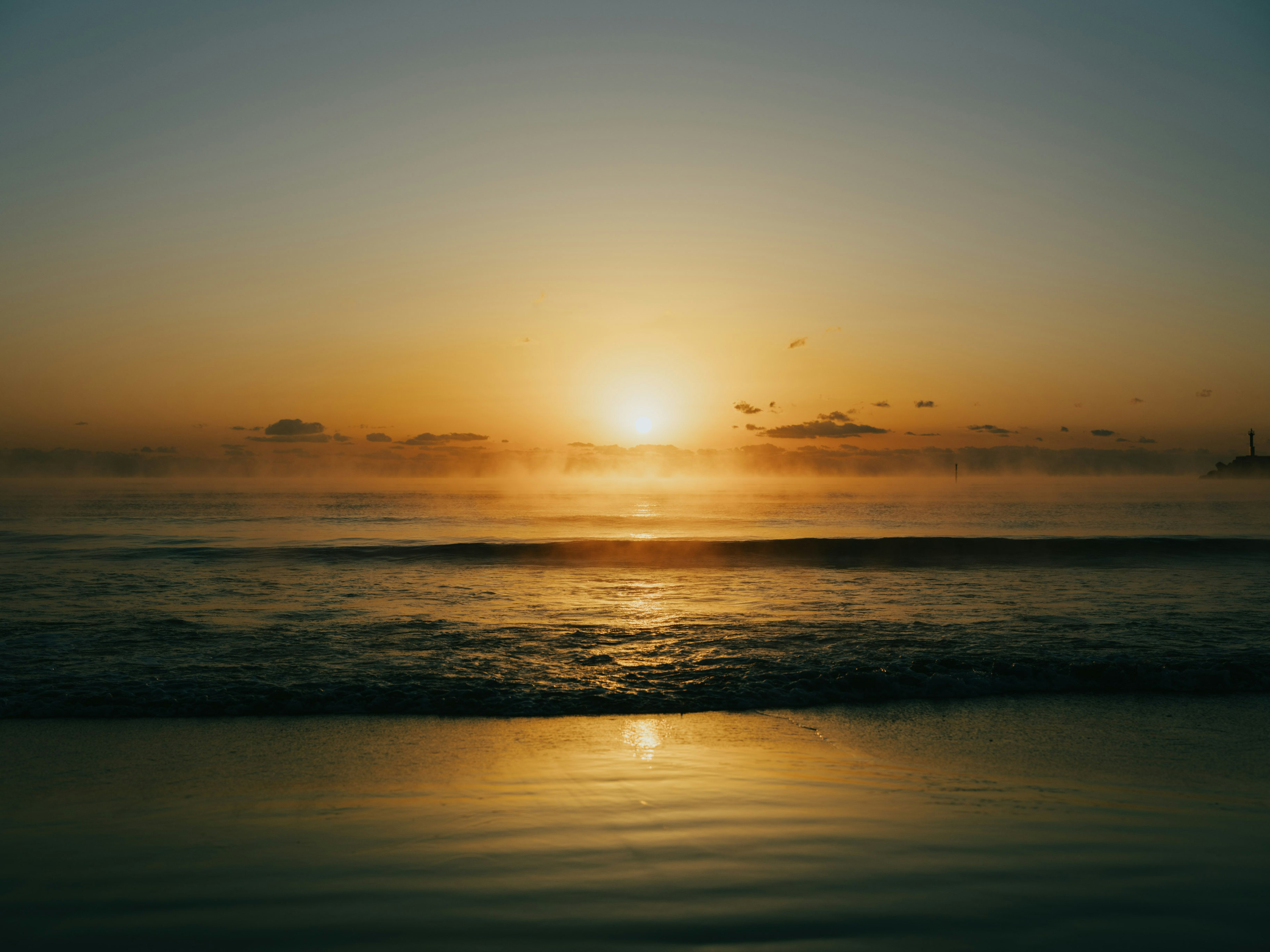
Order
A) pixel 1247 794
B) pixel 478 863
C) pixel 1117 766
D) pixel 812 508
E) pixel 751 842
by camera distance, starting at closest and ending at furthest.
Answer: pixel 478 863
pixel 751 842
pixel 1247 794
pixel 1117 766
pixel 812 508

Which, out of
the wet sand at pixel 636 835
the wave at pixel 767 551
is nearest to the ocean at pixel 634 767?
the wet sand at pixel 636 835

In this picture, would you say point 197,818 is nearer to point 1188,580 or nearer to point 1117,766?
point 1117,766

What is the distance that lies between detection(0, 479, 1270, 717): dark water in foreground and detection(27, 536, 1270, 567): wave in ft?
0.76

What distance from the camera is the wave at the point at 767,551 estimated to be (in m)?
28.6

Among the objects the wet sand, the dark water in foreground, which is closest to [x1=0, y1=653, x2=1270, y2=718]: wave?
the dark water in foreground

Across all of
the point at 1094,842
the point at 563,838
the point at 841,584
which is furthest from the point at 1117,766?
the point at 841,584

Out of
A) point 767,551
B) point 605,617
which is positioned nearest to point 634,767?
point 605,617

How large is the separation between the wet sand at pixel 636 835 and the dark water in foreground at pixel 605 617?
4.57 ft

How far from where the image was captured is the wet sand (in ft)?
12.7

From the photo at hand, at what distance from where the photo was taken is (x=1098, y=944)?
3.68 m

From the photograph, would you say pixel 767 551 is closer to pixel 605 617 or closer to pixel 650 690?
pixel 605 617

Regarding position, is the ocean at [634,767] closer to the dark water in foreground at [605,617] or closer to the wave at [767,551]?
the dark water in foreground at [605,617]

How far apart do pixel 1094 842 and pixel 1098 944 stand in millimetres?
1481

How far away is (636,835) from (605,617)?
33.8 feet
